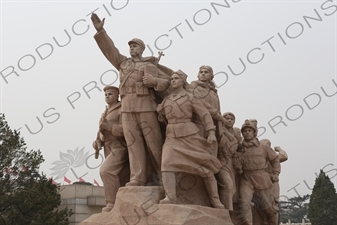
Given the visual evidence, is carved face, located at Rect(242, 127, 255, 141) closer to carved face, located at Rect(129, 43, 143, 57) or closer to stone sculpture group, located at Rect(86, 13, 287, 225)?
stone sculpture group, located at Rect(86, 13, 287, 225)

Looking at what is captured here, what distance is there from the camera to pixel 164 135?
746 cm

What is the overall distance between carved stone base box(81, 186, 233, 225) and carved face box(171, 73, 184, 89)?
140cm

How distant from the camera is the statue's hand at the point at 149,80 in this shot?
7.16m

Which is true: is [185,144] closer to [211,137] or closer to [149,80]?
[211,137]

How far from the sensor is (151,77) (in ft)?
23.6

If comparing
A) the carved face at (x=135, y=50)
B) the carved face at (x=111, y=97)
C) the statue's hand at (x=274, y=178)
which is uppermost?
the carved face at (x=135, y=50)

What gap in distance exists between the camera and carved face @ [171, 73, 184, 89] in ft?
23.6

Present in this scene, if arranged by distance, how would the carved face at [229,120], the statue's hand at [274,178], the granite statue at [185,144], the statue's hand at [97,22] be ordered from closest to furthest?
1. the granite statue at [185,144]
2. the statue's hand at [97,22]
3. the carved face at [229,120]
4. the statue's hand at [274,178]

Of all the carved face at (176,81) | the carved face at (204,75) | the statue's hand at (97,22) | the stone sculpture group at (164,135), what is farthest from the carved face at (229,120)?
the statue's hand at (97,22)

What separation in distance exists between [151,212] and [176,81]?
5.90ft

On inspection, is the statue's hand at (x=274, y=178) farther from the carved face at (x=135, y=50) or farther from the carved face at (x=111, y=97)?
the carved face at (x=135, y=50)

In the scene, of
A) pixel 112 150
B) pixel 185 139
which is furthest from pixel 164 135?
pixel 112 150

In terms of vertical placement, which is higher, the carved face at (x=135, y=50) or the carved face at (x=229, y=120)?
the carved face at (x=135, y=50)

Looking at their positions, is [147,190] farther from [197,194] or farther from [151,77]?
[151,77]
